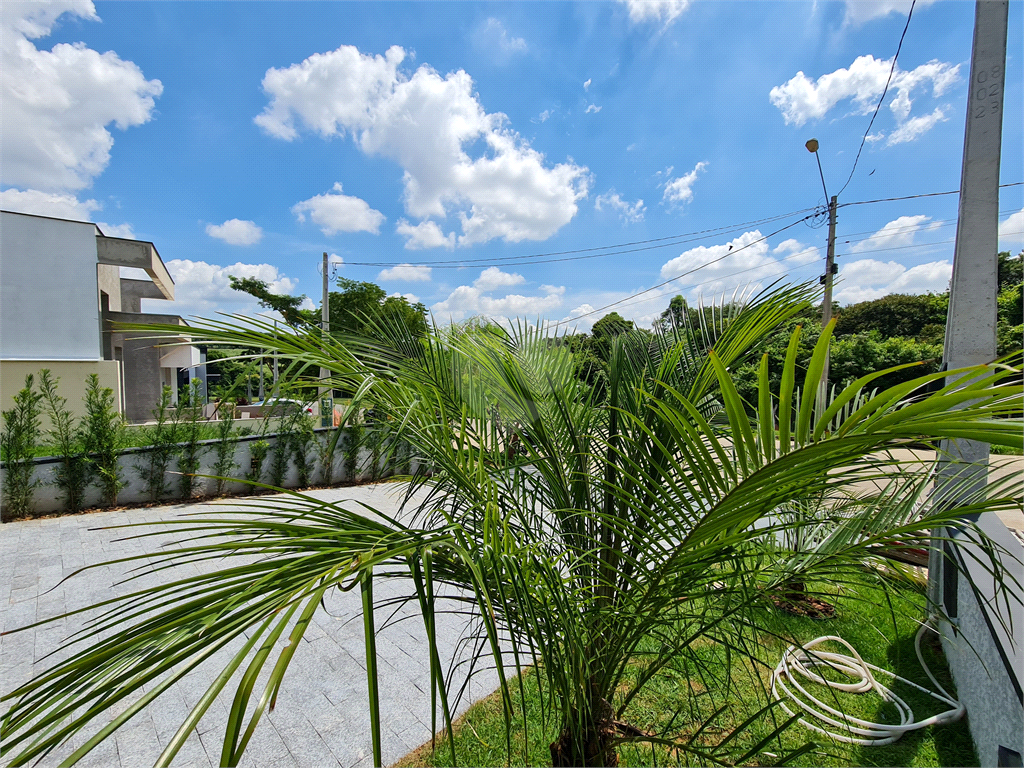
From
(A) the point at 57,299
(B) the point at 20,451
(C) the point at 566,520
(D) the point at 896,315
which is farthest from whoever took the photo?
(D) the point at 896,315

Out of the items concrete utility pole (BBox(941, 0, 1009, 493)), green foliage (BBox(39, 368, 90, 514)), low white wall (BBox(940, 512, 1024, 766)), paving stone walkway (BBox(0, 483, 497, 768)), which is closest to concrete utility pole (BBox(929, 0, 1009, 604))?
concrete utility pole (BBox(941, 0, 1009, 493))

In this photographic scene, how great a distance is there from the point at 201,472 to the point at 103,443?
1252mm

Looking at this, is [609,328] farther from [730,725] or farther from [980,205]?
[980,205]

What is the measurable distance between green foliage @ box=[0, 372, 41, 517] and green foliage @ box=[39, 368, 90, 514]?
18 cm

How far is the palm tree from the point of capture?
81 centimetres

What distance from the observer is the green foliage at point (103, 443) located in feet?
18.4

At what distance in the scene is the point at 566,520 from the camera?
1779 mm

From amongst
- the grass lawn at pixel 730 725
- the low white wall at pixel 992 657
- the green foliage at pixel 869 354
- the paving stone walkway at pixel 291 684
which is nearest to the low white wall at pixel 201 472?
the paving stone walkway at pixel 291 684

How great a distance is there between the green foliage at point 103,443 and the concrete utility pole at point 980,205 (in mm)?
7938

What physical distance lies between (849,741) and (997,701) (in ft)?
2.03

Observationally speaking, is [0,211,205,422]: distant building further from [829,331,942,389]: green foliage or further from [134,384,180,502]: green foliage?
[829,331,942,389]: green foliage

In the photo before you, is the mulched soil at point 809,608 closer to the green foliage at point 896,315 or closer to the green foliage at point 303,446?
the green foliage at point 303,446

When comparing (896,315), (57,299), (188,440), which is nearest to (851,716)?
(188,440)

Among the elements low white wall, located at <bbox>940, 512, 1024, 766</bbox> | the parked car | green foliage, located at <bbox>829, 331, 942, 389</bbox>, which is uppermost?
green foliage, located at <bbox>829, 331, 942, 389</bbox>
